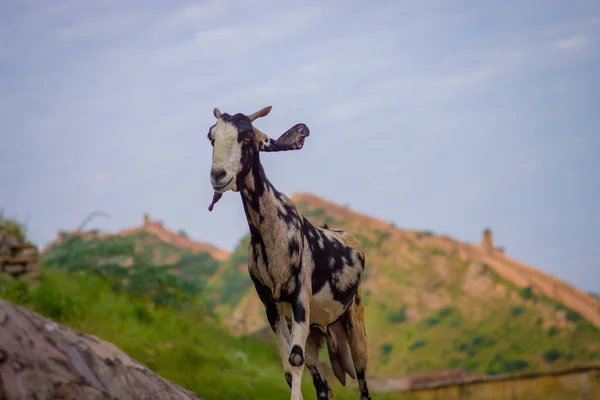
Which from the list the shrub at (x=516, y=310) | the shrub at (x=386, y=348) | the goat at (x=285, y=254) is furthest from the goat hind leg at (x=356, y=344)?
the shrub at (x=516, y=310)

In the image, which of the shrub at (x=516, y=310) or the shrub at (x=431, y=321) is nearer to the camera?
the shrub at (x=516, y=310)

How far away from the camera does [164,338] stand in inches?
490

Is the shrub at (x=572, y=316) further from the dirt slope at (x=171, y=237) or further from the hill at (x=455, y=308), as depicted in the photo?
the dirt slope at (x=171, y=237)

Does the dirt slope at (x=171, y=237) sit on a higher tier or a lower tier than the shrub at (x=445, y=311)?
higher

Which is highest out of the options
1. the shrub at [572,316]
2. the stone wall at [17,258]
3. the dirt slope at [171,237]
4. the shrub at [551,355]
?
the dirt slope at [171,237]

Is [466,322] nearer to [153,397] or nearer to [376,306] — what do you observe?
[376,306]

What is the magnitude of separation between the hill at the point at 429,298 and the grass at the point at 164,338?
1.32 metres

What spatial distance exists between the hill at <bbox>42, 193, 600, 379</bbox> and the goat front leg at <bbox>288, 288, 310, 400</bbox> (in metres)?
9.87

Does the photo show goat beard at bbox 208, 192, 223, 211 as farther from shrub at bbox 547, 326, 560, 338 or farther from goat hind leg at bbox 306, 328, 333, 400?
shrub at bbox 547, 326, 560, 338

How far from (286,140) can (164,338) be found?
715 cm

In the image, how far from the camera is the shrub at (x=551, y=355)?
17.7 m

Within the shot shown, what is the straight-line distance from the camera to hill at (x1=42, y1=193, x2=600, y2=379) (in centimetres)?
1639

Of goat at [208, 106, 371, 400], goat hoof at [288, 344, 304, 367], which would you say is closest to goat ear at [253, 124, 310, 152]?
goat at [208, 106, 371, 400]

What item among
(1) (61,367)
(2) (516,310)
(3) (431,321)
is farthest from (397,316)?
(1) (61,367)
